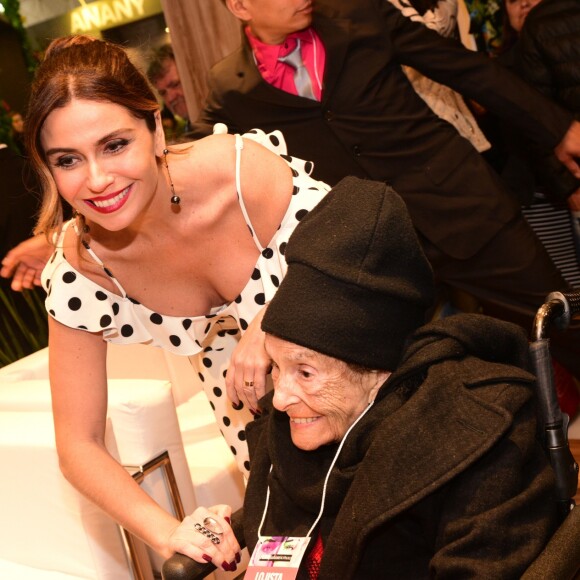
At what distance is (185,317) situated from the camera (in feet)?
6.70

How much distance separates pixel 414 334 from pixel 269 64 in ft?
5.54

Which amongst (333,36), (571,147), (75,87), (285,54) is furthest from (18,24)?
(75,87)

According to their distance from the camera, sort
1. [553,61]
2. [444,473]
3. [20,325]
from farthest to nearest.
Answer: [20,325] → [553,61] → [444,473]

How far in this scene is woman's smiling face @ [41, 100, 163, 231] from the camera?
1.71m

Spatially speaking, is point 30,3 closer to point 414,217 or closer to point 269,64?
point 269,64

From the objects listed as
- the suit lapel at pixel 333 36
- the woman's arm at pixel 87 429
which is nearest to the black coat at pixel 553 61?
the suit lapel at pixel 333 36

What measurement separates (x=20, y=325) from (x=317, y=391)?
2923mm

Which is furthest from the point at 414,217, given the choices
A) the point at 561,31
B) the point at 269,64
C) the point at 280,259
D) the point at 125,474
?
the point at 125,474

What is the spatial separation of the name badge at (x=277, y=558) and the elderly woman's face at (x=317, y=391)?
6.2 inches

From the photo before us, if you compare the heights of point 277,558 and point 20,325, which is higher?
point 277,558

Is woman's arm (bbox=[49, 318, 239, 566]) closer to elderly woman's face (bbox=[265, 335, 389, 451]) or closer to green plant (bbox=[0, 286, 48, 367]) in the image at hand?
elderly woman's face (bbox=[265, 335, 389, 451])

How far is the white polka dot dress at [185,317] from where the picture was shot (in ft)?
6.35

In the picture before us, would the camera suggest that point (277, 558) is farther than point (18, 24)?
No

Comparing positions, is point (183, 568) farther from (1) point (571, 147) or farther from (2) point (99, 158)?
(1) point (571, 147)
